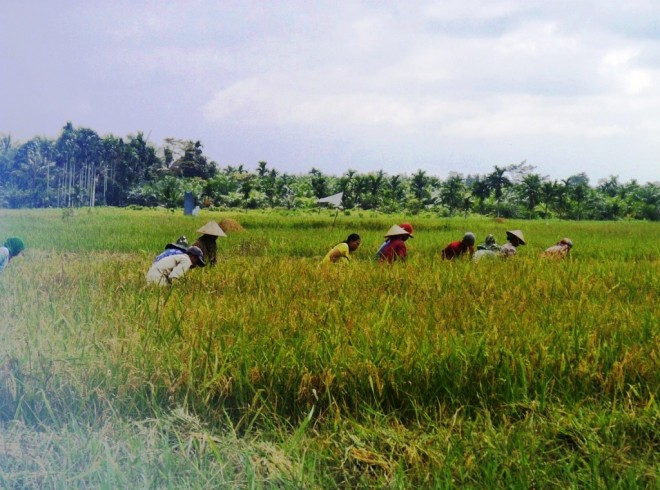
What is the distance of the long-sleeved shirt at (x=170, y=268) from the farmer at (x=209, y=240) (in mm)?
742

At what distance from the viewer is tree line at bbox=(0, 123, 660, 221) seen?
16.7 m

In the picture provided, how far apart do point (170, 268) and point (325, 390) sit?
7.94 ft

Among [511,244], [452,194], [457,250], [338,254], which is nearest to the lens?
[338,254]

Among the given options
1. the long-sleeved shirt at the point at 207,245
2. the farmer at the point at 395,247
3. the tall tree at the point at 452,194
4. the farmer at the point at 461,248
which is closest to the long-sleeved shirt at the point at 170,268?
the long-sleeved shirt at the point at 207,245

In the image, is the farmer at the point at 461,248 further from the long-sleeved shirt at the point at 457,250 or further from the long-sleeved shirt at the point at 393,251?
the long-sleeved shirt at the point at 393,251

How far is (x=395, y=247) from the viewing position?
21.2 ft

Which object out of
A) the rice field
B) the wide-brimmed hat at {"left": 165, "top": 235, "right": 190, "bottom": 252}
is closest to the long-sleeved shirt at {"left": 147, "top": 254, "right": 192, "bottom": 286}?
the wide-brimmed hat at {"left": 165, "top": 235, "right": 190, "bottom": 252}

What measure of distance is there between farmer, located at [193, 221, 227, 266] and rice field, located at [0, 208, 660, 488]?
1.20 m

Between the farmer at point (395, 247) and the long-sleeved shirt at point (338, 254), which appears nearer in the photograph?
the long-sleeved shirt at point (338, 254)

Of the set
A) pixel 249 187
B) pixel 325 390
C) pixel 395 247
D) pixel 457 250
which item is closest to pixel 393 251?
pixel 395 247

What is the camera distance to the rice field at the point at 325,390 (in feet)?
6.57

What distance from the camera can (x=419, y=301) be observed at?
13.5 feet

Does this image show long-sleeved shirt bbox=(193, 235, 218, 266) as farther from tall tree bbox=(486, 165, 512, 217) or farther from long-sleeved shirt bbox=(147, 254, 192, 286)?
tall tree bbox=(486, 165, 512, 217)

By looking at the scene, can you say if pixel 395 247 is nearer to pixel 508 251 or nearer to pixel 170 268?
pixel 508 251
